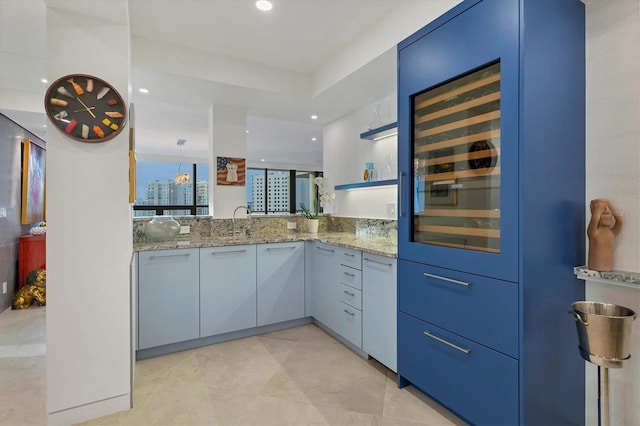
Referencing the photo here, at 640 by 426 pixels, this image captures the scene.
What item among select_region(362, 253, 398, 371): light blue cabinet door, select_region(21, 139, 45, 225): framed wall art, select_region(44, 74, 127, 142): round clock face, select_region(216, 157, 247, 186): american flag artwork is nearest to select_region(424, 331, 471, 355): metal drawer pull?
select_region(362, 253, 398, 371): light blue cabinet door

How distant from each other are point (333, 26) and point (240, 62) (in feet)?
3.25

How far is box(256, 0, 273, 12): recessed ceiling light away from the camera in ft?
7.23

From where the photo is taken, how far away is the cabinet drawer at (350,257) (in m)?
2.57

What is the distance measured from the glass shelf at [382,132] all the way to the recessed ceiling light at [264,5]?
1.34 metres

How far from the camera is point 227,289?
290cm

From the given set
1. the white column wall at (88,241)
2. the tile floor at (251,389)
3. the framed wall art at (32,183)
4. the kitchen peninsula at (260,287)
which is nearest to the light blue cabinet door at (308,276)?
the kitchen peninsula at (260,287)

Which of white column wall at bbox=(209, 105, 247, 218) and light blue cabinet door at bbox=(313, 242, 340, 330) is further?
white column wall at bbox=(209, 105, 247, 218)

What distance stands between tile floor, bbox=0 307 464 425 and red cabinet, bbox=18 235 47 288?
1723 mm

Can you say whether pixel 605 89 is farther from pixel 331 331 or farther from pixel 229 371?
pixel 229 371

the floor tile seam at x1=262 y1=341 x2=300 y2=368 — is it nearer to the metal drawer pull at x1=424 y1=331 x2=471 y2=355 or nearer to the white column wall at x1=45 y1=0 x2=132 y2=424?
the white column wall at x1=45 y1=0 x2=132 y2=424

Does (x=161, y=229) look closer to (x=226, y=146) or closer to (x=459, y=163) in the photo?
(x=226, y=146)

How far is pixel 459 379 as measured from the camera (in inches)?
68.6

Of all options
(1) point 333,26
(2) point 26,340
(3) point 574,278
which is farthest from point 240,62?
(2) point 26,340

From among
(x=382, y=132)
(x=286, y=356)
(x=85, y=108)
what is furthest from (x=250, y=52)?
(x=286, y=356)
